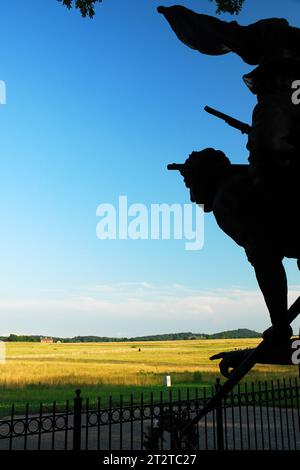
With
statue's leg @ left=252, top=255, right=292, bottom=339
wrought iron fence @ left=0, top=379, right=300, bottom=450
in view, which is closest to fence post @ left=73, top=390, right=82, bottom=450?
wrought iron fence @ left=0, top=379, right=300, bottom=450

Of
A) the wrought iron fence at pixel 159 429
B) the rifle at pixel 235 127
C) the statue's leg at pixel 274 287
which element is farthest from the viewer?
the wrought iron fence at pixel 159 429

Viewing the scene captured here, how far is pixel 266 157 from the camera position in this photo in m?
2.48

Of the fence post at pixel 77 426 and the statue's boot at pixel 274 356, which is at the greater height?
the statue's boot at pixel 274 356

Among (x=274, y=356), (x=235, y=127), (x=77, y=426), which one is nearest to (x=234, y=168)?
(x=235, y=127)

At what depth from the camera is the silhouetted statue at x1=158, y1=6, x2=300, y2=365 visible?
Result: 8.19ft

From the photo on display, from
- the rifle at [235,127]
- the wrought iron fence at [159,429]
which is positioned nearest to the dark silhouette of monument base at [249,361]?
the wrought iron fence at [159,429]

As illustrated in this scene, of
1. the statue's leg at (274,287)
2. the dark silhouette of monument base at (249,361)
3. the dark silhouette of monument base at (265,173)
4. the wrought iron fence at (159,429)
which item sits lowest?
the wrought iron fence at (159,429)

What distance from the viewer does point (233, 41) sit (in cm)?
271

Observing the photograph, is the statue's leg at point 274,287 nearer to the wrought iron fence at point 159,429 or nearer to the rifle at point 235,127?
the rifle at point 235,127

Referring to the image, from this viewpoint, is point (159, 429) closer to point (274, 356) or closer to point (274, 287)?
point (274, 356)

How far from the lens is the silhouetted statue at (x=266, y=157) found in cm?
250

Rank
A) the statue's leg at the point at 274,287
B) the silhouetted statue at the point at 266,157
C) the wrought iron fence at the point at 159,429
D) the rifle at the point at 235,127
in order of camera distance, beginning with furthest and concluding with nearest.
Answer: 1. the wrought iron fence at the point at 159,429
2. the rifle at the point at 235,127
3. the statue's leg at the point at 274,287
4. the silhouetted statue at the point at 266,157

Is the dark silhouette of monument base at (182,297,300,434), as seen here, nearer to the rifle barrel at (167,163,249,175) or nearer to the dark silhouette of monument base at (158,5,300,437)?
the dark silhouette of monument base at (158,5,300,437)
